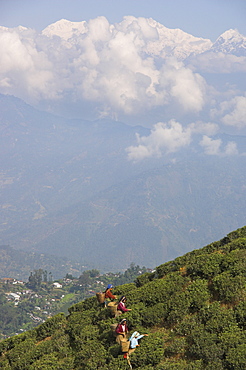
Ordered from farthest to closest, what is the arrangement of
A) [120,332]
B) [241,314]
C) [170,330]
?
1. [170,330]
2. [120,332]
3. [241,314]

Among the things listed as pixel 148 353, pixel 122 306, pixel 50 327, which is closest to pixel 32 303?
pixel 50 327

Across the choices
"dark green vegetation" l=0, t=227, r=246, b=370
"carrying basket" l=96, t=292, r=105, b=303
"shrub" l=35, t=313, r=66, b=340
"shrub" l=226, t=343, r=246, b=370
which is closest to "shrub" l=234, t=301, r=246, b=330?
"dark green vegetation" l=0, t=227, r=246, b=370

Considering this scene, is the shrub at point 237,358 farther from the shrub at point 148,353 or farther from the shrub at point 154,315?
the shrub at point 154,315

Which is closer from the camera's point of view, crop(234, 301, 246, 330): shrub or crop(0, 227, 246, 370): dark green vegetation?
crop(0, 227, 246, 370): dark green vegetation

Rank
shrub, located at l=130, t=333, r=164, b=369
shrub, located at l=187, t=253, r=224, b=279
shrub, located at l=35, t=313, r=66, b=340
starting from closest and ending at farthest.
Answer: shrub, located at l=130, t=333, r=164, b=369 → shrub, located at l=187, t=253, r=224, b=279 → shrub, located at l=35, t=313, r=66, b=340

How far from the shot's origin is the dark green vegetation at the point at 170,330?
15531 millimetres

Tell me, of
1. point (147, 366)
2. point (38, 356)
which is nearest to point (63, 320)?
point (38, 356)

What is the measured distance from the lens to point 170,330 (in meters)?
18.2

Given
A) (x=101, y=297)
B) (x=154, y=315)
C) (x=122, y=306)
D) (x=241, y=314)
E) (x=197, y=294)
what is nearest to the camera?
(x=241, y=314)

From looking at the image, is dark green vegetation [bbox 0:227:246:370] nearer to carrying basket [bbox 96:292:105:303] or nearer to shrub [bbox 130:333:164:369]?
shrub [bbox 130:333:164:369]

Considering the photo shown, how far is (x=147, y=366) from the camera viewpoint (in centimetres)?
1538

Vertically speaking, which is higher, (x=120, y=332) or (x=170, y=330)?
(x=120, y=332)

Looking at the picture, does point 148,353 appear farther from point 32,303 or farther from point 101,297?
point 32,303

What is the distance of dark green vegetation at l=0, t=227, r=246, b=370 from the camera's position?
1553 cm
